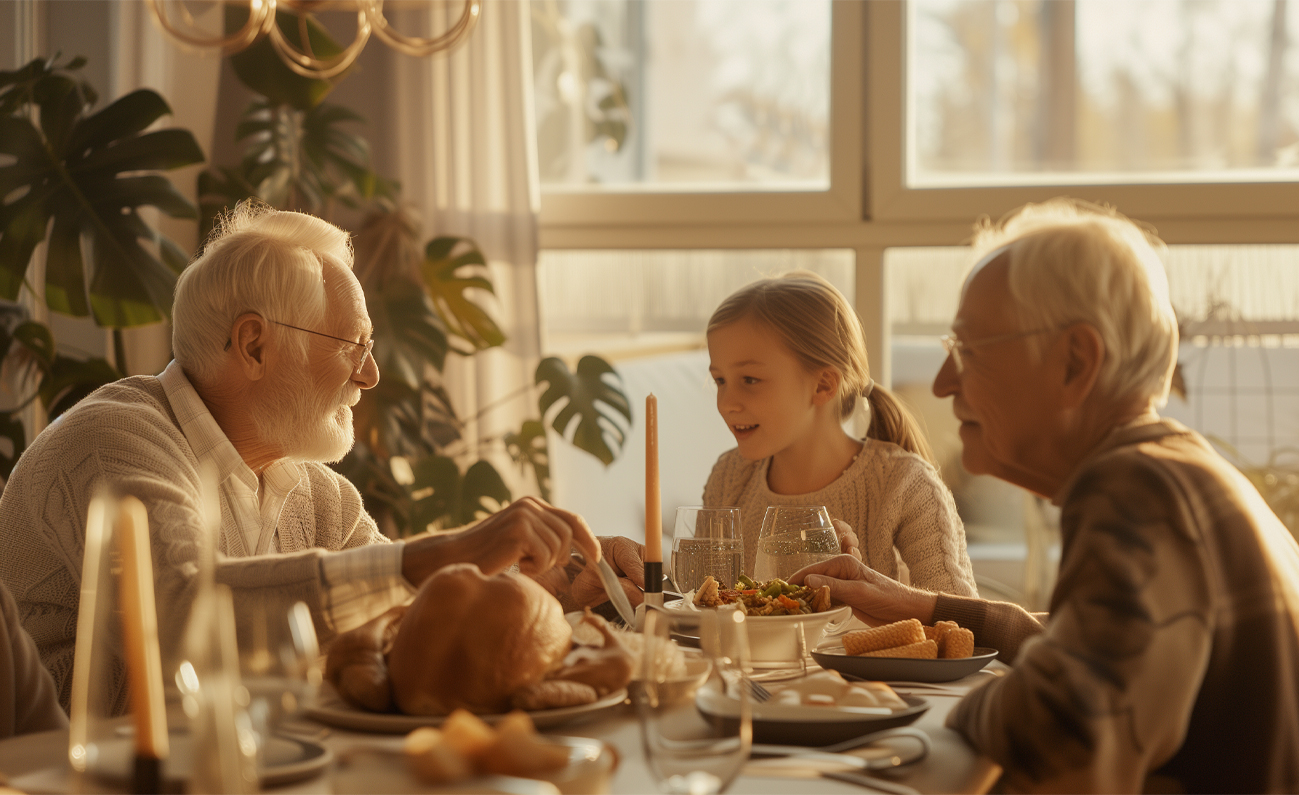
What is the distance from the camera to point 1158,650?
93 centimetres

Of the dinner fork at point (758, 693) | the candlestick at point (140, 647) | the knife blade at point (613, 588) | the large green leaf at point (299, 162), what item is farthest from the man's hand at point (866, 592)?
the large green leaf at point (299, 162)

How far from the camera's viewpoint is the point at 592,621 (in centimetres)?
122

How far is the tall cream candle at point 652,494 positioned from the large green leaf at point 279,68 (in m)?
2.03

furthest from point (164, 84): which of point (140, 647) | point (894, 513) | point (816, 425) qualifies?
point (140, 647)

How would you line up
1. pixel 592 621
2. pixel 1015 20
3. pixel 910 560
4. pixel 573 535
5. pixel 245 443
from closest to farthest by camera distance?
pixel 592 621 → pixel 573 535 → pixel 245 443 → pixel 910 560 → pixel 1015 20

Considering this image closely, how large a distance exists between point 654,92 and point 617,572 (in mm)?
2352

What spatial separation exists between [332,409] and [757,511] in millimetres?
953

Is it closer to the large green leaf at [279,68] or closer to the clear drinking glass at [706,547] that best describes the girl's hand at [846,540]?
the clear drinking glass at [706,547]

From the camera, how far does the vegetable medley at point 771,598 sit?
4.63 ft

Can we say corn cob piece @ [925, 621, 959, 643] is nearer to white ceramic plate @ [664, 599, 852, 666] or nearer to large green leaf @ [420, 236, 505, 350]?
white ceramic plate @ [664, 599, 852, 666]

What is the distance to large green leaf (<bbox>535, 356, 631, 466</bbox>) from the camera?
3189mm

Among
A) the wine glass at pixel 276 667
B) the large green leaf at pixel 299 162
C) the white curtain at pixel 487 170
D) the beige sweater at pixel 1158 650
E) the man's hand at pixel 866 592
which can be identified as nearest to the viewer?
the wine glass at pixel 276 667

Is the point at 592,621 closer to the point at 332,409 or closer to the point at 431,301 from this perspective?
the point at 332,409

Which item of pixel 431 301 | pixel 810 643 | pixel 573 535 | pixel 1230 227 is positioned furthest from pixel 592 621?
pixel 1230 227
